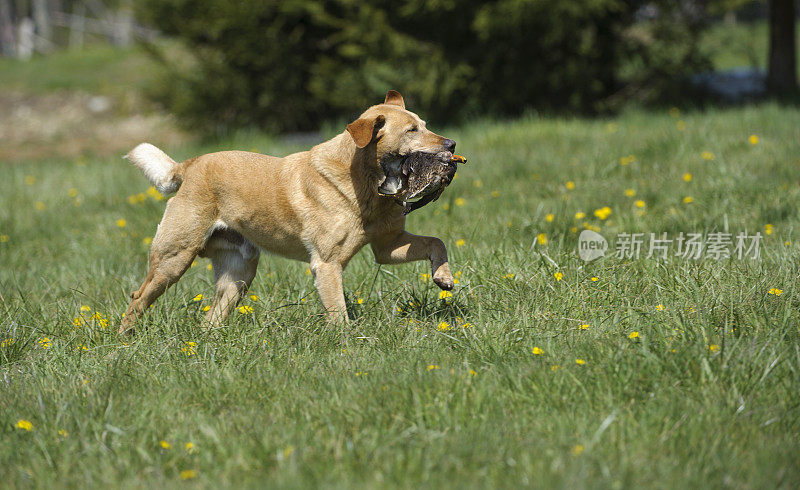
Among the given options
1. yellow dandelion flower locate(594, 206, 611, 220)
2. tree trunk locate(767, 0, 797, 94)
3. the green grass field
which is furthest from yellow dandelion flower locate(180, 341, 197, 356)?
tree trunk locate(767, 0, 797, 94)

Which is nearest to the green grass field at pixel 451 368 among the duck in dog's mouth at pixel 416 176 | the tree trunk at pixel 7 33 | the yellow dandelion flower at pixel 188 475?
the yellow dandelion flower at pixel 188 475

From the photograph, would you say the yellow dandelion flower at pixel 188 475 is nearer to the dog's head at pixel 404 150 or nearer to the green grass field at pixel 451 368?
the green grass field at pixel 451 368

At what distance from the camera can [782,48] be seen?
11.4m

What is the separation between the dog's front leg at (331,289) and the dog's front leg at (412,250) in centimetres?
29

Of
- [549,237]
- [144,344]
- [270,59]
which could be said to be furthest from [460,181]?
[270,59]

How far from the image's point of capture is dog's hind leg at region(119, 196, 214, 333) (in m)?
4.36

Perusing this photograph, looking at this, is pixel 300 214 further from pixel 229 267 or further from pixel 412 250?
pixel 229 267

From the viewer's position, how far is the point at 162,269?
4441 mm

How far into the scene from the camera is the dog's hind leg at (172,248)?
4363 mm

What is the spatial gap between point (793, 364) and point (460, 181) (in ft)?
14.8

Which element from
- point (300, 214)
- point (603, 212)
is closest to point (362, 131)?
point (300, 214)

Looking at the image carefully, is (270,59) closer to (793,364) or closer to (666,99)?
(666,99)

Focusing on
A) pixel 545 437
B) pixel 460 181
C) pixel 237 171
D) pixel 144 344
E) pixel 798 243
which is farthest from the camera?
pixel 460 181

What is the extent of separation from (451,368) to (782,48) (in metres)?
10.3
